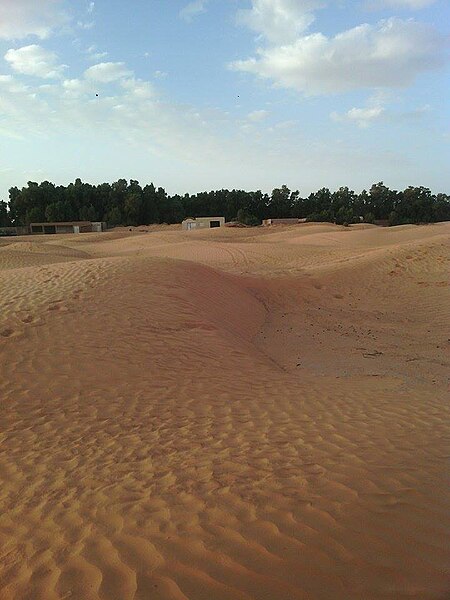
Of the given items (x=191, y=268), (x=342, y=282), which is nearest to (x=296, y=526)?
(x=191, y=268)

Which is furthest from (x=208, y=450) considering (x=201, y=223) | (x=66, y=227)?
(x=66, y=227)

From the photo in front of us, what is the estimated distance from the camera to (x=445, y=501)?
133 inches

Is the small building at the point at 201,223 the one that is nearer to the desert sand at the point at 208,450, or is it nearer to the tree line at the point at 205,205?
the tree line at the point at 205,205

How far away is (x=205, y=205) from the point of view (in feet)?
235

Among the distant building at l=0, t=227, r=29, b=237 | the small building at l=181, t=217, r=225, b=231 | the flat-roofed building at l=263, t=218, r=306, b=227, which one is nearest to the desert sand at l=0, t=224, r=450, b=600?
the small building at l=181, t=217, r=225, b=231

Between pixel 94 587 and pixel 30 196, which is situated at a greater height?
pixel 30 196

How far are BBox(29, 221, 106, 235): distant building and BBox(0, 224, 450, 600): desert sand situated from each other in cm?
4842

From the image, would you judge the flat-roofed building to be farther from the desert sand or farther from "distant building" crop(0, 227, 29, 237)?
the desert sand

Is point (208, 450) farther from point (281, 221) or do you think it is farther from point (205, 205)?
point (205, 205)

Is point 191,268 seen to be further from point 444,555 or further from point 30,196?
point 30,196

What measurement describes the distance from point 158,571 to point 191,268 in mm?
11175

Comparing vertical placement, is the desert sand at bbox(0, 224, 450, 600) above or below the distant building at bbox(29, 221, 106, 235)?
below

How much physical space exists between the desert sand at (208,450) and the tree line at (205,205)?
53.1 meters

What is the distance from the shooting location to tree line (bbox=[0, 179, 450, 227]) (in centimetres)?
6346
